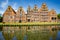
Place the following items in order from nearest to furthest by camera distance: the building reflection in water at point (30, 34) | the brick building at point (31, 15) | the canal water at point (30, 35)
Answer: the canal water at point (30, 35) → the building reflection in water at point (30, 34) → the brick building at point (31, 15)

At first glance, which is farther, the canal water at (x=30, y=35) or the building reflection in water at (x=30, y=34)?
the building reflection in water at (x=30, y=34)

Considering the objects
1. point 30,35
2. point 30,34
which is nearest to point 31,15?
point 30,34

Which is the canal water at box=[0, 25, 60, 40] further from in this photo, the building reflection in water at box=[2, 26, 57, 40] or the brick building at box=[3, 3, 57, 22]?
the brick building at box=[3, 3, 57, 22]

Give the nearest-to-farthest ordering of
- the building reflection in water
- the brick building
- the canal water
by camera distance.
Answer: the canal water, the building reflection in water, the brick building

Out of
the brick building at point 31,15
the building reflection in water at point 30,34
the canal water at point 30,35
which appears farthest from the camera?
the brick building at point 31,15

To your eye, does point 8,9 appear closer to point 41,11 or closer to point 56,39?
point 41,11

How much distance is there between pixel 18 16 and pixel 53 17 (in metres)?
13.2

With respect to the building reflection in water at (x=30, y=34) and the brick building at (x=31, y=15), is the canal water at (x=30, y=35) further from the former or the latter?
the brick building at (x=31, y=15)

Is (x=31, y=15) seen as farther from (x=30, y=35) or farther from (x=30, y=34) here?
(x=30, y=35)

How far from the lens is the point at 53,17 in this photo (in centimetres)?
6375

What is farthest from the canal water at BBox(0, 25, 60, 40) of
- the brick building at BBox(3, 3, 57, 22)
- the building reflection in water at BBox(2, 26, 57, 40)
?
the brick building at BBox(3, 3, 57, 22)

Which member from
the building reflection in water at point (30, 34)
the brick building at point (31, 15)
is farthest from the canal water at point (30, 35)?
the brick building at point (31, 15)

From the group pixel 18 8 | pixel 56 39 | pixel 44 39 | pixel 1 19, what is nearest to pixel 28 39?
pixel 44 39

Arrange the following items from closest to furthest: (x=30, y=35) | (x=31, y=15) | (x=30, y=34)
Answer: (x=30, y=35), (x=30, y=34), (x=31, y=15)
